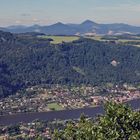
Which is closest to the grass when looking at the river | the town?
the town

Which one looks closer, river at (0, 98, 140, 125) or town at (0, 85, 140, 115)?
river at (0, 98, 140, 125)

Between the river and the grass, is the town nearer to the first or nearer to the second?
the grass

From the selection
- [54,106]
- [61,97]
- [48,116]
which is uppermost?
[48,116]

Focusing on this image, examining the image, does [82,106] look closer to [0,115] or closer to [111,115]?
[0,115]

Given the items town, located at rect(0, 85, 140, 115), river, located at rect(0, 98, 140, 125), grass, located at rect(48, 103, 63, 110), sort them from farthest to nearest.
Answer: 1. town, located at rect(0, 85, 140, 115)
2. grass, located at rect(48, 103, 63, 110)
3. river, located at rect(0, 98, 140, 125)

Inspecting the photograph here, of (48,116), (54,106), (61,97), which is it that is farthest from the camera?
(61,97)

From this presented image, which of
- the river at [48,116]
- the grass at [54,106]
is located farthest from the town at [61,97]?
the river at [48,116]

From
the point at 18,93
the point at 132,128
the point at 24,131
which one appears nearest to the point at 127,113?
the point at 132,128

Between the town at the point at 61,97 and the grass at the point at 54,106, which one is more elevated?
the grass at the point at 54,106

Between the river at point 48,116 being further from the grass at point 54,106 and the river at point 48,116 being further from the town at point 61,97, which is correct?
the grass at point 54,106

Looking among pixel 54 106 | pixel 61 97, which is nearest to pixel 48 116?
pixel 54 106

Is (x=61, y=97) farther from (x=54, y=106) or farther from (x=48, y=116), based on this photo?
(x=48, y=116)

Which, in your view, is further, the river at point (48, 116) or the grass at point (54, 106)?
the grass at point (54, 106)
